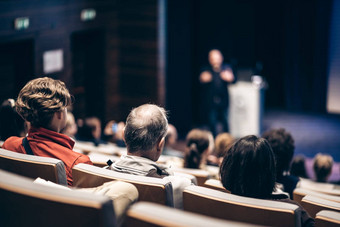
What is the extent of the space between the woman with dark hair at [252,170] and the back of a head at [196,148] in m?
1.67

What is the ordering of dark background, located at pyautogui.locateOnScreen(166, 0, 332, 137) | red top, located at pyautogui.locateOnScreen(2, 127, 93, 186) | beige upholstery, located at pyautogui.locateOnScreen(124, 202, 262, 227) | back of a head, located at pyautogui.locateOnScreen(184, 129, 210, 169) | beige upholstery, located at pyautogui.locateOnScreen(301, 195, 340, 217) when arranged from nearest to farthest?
beige upholstery, located at pyautogui.locateOnScreen(124, 202, 262, 227) → beige upholstery, located at pyautogui.locateOnScreen(301, 195, 340, 217) → red top, located at pyautogui.locateOnScreen(2, 127, 93, 186) → back of a head, located at pyautogui.locateOnScreen(184, 129, 210, 169) → dark background, located at pyautogui.locateOnScreen(166, 0, 332, 137)

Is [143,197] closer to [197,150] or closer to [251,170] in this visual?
[251,170]

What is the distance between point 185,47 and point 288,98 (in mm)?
3064

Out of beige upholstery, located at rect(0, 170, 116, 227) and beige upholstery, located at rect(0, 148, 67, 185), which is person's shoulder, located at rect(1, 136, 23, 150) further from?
beige upholstery, located at rect(0, 170, 116, 227)

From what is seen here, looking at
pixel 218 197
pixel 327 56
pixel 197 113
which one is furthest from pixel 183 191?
pixel 327 56

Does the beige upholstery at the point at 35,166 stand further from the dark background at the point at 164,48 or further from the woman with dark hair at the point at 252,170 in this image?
the dark background at the point at 164,48

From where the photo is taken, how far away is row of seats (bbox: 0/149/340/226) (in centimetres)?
133

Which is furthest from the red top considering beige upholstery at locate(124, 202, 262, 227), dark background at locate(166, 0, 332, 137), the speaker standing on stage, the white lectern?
dark background at locate(166, 0, 332, 137)

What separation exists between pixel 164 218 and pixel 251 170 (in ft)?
2.49

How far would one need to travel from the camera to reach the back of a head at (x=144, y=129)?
201 cm

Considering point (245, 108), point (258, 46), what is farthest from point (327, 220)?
point (258, 46)

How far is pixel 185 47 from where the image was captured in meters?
7.72

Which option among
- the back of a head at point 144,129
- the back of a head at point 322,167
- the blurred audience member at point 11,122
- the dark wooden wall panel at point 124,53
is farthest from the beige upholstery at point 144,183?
the dark wooden wall panel at point 124,53

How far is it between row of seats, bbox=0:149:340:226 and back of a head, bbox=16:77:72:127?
0.82 ft
